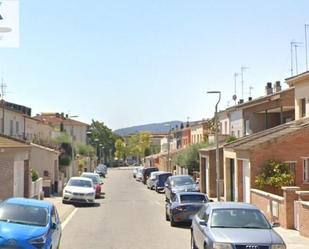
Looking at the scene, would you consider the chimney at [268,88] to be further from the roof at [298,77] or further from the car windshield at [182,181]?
the car windshield at [182,181]

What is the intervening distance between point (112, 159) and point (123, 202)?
455ft

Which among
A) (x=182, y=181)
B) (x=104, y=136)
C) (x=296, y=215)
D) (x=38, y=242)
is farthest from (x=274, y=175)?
(x=104, y=136)

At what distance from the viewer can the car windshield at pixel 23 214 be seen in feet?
47.6

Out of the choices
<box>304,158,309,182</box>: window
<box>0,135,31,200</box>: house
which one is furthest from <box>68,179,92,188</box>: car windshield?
<box>304,158,309,182</box>: window

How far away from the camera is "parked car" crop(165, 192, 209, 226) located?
988 inches

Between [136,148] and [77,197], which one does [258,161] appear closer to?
[77,197]

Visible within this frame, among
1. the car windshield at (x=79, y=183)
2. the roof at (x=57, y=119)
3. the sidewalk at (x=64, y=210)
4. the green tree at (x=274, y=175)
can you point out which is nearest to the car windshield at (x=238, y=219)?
the green tree at (x=274, y=175)

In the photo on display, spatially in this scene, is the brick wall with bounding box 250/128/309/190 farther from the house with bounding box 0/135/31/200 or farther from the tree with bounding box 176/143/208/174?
the tree with bounding box 176/143/208/174

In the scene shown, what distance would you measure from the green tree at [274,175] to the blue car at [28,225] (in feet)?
47.1

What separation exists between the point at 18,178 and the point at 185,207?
10.1m

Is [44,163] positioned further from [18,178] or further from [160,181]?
[18,178]

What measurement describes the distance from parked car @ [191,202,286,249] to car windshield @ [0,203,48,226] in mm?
3876

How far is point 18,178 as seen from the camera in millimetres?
31188

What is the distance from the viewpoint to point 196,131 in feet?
277
